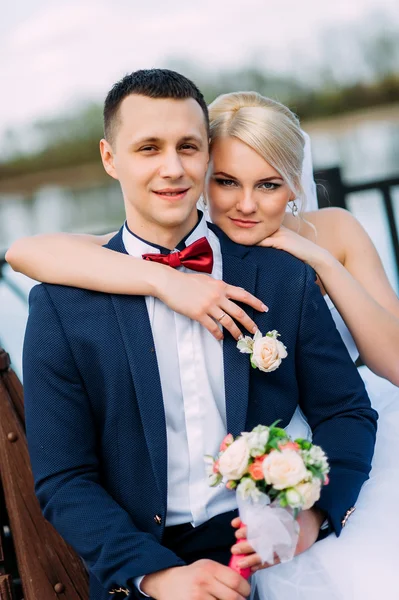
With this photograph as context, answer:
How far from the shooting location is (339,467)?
1.85 m

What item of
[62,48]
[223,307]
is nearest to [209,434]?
[223,307]

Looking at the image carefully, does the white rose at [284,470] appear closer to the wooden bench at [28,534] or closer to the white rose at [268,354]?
Result: the white rose at [268,354]

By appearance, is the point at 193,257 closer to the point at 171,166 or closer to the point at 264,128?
the point at 171,166

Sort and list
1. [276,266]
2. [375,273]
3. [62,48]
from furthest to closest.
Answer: [62,48]
[375,273]
[276,266]

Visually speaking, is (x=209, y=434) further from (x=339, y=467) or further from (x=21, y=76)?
(x=21, y=76)

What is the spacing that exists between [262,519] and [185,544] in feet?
1.27

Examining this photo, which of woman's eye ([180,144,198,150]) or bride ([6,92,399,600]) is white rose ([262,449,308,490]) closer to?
bride ([6,92,399,600])

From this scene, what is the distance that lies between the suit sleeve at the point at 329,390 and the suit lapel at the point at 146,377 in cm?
37

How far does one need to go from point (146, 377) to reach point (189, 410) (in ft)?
0.44

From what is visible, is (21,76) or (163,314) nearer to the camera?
(163,314)

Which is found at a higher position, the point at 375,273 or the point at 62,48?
the point at 62,48

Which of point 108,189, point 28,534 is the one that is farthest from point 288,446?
point 108,189

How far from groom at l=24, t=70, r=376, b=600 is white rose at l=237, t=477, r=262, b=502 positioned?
10.7 inches

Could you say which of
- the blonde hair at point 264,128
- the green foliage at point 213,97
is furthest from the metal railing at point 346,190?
the green foliage at point 213,97
